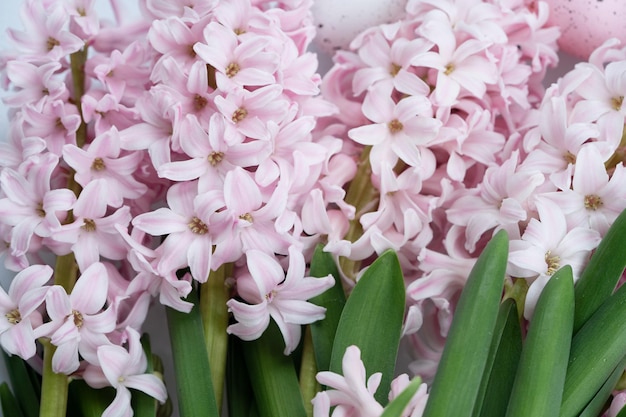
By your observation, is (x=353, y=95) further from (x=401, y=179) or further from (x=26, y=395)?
(x=26, y=395)

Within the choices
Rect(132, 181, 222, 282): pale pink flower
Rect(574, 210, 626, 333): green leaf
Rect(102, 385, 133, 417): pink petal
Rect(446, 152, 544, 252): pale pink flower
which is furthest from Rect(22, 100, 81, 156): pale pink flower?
Rect(574, 210, 626, 333): green leaf

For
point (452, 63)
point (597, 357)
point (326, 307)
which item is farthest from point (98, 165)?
point (597, 357)

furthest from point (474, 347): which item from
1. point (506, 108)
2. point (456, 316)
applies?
point (506, 108)

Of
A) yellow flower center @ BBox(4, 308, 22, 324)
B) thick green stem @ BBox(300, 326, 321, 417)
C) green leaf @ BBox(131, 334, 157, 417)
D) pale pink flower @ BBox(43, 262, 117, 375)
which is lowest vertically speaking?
green leaf @ BBox(131, 334, 157, 417)

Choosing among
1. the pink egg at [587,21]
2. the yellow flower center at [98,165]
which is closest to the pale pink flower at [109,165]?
the yellow flower center at [98,165]

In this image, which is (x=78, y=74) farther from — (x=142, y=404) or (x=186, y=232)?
(x=142, y=404)

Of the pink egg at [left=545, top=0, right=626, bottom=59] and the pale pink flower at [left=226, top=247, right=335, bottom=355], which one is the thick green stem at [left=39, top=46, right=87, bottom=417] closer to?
the pale pink flower at [left=226, top=247, right=335, bottom=355]

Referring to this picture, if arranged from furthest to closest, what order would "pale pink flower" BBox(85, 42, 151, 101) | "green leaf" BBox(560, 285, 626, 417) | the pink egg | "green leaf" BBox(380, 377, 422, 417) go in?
the pink egg → "pale pink flower" BBox(85, 42, 151, 101) → "green leaf" BBox(560, 285, 626, 417) → "green leaf" BBox(380, 377, 422, 417)

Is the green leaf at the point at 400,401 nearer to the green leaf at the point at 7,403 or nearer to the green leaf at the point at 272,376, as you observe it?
the green leaf at the point at 272,376
